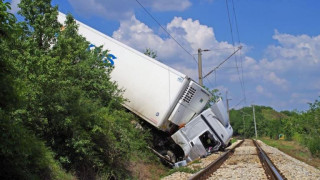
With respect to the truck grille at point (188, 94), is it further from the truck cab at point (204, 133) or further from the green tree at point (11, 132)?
the green tree at point (11, 132)

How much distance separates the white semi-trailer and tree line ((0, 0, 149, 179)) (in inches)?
88.8

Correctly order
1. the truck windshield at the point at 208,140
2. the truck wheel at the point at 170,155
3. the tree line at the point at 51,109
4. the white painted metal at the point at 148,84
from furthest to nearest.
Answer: the truck windshield at the point at 208,140 → the truck wheel at the point at 170,155 → the white painted metal at the point at 148,84 → the tree line at the point at 51,109

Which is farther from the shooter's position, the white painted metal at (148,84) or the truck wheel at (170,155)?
the truck wheel at (170,155)

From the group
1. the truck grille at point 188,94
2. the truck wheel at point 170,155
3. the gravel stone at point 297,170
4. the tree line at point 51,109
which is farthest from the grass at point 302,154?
the tree line at point 51,109

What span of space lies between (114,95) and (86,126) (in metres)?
4.81

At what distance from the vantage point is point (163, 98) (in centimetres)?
1702

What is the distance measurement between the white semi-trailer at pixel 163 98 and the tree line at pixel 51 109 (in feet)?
7.40

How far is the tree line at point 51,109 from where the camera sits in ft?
21.3

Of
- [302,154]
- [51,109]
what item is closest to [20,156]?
[51,109]

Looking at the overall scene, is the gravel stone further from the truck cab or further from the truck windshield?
the truck windshield

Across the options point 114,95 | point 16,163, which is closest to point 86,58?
point 114,95

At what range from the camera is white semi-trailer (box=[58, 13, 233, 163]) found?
17062mm

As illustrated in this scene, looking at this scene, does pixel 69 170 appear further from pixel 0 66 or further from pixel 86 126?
pixel 0 66

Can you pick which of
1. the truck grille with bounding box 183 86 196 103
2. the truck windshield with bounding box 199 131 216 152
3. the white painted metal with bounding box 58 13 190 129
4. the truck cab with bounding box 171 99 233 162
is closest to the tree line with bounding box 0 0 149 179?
the white painted metal with bounding box 58 13 190 129
